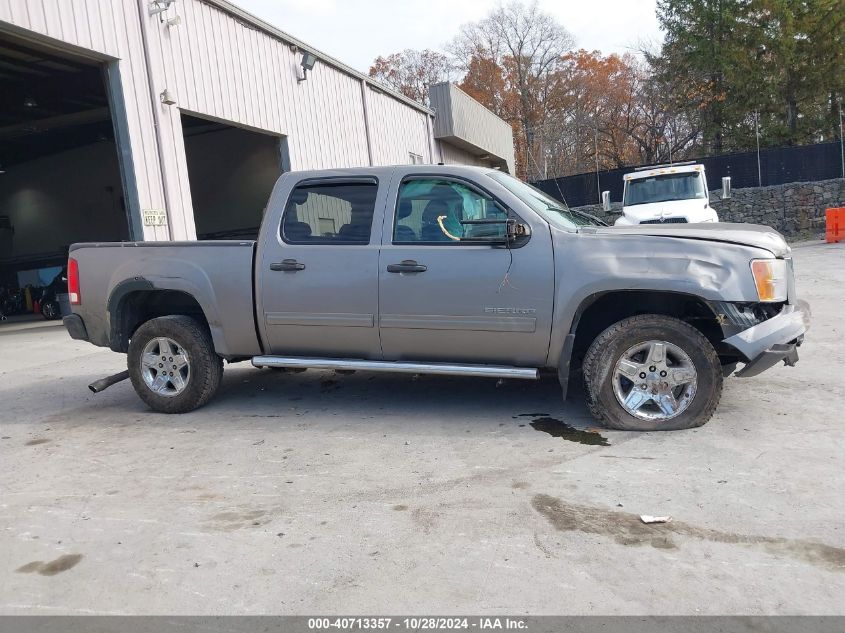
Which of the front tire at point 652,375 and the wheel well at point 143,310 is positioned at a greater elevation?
the wheel well at point 143,310

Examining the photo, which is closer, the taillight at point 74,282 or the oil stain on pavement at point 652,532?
the oil stain on pavement at point 652,532

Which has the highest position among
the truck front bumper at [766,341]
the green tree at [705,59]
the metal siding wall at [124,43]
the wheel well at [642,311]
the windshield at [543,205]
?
the green tree at [705,59]

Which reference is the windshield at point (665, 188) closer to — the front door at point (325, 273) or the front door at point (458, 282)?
the front door at point (458, 282)

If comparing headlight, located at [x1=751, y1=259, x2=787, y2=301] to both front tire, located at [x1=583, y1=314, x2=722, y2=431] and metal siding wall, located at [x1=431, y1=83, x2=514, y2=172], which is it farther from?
metal siding wall, located at [x1=431, y1=83, x2=514, y2=172]

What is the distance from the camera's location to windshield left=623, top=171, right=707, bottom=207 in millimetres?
14516

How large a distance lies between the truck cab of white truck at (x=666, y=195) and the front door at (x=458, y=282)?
9533 millimetres

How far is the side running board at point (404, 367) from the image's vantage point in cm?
464

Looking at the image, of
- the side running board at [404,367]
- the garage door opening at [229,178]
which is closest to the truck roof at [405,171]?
the side running board at [404,367]

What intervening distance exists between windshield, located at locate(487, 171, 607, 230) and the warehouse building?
7710mm

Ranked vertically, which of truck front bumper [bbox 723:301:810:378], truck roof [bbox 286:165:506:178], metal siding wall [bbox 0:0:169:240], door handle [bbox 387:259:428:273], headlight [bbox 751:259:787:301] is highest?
metal siding wall [bbox 0:0:169:240]

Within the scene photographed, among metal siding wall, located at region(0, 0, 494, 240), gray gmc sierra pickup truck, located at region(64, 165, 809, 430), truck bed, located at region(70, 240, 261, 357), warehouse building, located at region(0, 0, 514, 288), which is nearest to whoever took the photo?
gray gmc sierra pickup truck, located at region(64, 165, 809, 430)

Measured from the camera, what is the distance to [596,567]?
9.32 ft

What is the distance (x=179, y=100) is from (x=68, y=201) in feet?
58.5

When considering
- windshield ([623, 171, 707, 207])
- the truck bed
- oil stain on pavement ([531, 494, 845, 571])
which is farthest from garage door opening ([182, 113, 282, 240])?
oil stain on pavement ([531, 494, 845, 571])
